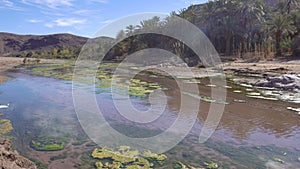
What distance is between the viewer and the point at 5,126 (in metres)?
7.23

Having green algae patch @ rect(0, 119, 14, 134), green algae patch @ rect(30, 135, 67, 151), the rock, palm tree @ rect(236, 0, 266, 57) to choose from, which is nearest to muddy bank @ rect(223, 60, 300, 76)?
palm tree @ rect(236, 0, 266, 57)

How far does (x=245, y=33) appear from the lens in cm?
3328

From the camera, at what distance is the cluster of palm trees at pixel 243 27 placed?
28.0 m

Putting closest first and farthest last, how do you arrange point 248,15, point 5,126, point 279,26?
point 5,126, point 279,26, point 248,15

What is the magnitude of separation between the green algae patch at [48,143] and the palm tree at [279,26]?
87.3ft

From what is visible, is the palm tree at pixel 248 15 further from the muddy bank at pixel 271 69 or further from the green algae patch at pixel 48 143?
the green algae patch at pixel 48 143

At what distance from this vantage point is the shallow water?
561cm

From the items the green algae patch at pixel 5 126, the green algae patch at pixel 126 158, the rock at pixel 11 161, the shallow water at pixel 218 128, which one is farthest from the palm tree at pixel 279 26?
the rock at pixel 11 161

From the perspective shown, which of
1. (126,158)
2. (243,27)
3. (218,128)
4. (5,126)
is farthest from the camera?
(243,27)

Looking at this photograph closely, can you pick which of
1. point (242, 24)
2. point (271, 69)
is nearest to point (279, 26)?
point (242, 24)

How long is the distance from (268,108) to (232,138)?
4.17 m

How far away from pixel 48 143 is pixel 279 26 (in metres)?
28.1

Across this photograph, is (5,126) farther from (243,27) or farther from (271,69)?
(243,27)

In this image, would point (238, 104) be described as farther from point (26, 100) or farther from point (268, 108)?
point (26, 100)
